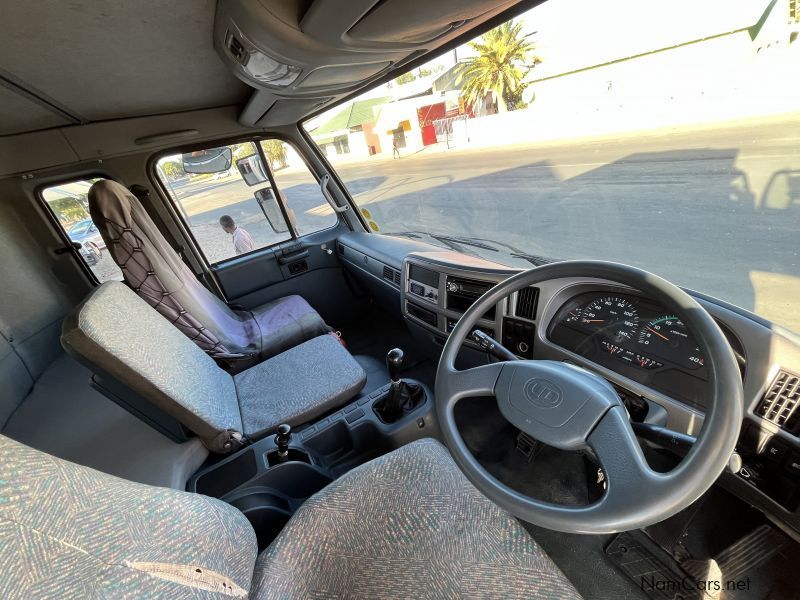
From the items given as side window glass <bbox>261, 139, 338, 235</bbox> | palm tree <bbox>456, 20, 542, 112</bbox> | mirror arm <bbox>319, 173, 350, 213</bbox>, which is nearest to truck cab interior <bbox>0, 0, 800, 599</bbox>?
side window glass <bbox>261, 139, 338, 235</bbox>

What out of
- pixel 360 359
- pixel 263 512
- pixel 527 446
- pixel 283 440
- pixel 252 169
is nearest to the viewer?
pixel 263 512

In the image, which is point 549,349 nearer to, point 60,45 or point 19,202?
point 60,45

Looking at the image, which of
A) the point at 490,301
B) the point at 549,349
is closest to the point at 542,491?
the point at 549,349

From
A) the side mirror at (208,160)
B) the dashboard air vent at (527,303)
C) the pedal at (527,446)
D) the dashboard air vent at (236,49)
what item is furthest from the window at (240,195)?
the pedal at (527,446)

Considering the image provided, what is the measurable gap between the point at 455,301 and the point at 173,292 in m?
1.44

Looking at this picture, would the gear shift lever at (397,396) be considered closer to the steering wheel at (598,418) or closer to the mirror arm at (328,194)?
the steering wheel at (598,418)

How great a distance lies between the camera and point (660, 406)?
3.52 ft

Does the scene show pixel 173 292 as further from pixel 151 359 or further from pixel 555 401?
pixel 555 401

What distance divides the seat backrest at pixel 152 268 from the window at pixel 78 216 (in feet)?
2.17

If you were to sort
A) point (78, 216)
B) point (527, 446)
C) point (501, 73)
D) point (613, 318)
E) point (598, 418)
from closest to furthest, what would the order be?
point (598, 418), point (613, 318), point (527, 446), point (78, 216), point (501, 73)

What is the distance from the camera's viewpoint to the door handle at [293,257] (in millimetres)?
3041

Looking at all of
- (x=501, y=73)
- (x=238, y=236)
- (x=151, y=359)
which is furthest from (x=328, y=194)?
(x=501, y=73)

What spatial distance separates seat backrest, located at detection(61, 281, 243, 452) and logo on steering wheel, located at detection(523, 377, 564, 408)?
45.0 inches

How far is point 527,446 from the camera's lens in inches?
67.6
